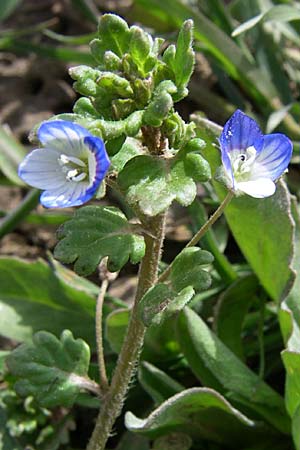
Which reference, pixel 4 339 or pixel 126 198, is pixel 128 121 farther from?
pixel 4 339

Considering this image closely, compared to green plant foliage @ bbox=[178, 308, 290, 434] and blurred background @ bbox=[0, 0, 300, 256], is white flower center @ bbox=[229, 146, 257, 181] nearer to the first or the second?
green plant foliage @ bbox=[178, 308, 290, 434]

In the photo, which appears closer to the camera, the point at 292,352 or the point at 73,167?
the point at 73,167

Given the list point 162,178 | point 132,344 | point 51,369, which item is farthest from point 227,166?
point 51,369

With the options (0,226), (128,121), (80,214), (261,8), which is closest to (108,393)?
(80,214)

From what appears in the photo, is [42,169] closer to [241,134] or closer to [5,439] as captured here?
[241,134]

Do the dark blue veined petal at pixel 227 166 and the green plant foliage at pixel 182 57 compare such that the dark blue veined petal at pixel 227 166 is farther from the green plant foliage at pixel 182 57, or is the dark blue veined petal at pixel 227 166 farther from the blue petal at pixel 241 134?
the green plant foliage at pixel 182 57

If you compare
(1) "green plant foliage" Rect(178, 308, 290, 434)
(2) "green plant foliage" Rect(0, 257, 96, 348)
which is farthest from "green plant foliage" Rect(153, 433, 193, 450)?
(2) "green plant foliage" Rect(0, 257, 96, 348)
